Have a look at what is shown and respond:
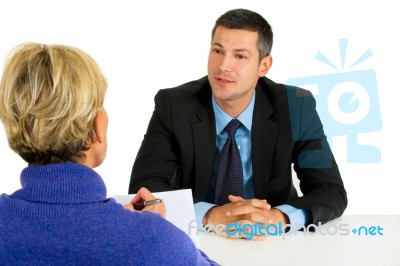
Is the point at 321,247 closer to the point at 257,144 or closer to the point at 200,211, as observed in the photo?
the point at 200,211

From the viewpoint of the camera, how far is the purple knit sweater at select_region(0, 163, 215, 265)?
1291 mm

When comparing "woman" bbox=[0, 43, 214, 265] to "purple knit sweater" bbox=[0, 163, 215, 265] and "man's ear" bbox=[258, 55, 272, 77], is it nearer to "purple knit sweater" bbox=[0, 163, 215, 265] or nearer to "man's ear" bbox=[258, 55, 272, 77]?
"purple knit sweater" bbox=[0, 163, 215, 265]

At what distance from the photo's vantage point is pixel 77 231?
1297 millimetres

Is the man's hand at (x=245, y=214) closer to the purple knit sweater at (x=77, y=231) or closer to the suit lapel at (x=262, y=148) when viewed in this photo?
the suit lapel at (x=262, y=148)

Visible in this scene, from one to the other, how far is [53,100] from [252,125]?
1699 millimetres

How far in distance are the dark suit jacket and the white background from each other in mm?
1371

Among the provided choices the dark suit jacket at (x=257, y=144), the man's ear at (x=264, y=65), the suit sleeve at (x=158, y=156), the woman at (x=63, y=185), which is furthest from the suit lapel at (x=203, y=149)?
the woman at (x=63, y=185)

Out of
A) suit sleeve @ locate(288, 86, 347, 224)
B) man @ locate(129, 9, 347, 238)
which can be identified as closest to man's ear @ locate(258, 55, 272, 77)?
man @ locate(129, 9, 347, 238)

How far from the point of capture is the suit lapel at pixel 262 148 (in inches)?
115

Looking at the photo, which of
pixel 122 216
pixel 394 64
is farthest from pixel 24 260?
pixel 394 64

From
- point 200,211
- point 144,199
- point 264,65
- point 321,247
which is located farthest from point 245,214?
point 264,65

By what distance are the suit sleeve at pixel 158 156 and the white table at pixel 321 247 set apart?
545 millimetres

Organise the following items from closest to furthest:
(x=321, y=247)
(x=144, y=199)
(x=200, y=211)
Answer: (x=144, y=199) < (x=321, y=247) < (x=200, y=211)

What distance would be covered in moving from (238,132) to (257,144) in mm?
119
